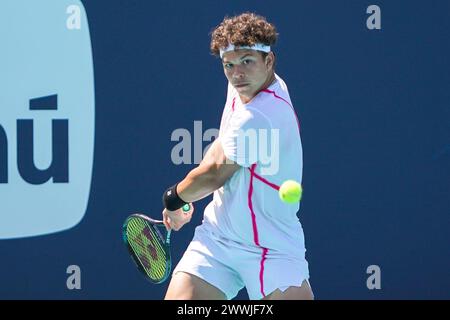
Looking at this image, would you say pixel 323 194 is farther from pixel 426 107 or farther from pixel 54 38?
pixel 54 38

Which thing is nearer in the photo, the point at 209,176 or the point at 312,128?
the point at 209,176

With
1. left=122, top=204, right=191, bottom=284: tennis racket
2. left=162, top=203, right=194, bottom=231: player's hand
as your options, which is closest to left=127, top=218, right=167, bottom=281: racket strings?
left=122, top=204, right=191, bottom=284: tennis racket

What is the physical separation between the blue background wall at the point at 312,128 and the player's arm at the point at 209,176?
1362mm

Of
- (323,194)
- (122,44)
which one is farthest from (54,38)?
(323,194)

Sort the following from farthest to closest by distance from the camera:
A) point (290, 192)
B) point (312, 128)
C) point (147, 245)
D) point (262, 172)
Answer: point (312, 128) → point (147, 245) → point (262, 172) → point (290, 192)

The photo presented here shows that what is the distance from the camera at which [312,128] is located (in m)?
6.54

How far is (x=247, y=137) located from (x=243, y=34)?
17.9 inches

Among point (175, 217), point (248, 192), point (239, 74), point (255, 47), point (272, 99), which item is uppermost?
point (255, 47)

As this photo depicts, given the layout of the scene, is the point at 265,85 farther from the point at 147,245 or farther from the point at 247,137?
the point at 147,245

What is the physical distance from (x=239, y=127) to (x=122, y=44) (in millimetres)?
1649

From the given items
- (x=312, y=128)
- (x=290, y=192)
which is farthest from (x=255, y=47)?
(x=312, y=128)

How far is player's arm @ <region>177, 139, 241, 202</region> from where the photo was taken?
507 centimetres

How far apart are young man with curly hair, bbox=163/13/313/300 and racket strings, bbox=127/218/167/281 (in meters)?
0.31

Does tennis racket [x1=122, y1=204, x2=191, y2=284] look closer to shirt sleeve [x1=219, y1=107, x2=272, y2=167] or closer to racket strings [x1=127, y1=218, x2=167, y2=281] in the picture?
racket strings [x1=127, y1=218, x2=167, y2=281]
